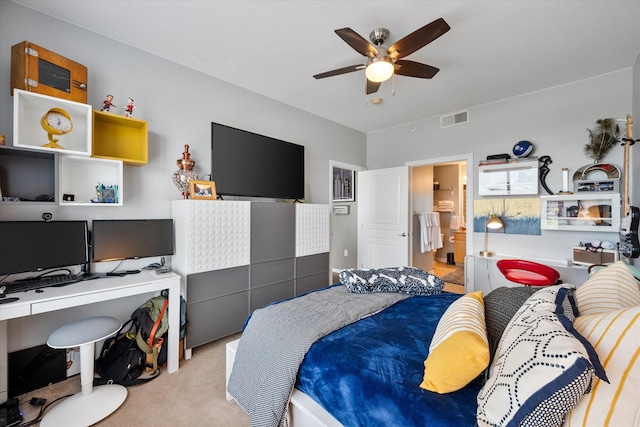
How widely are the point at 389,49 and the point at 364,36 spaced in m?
0.44

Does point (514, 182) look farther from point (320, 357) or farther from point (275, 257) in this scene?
point (320, 357)

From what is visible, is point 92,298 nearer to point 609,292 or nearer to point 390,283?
point 390,283

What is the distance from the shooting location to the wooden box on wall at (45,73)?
1837 mm

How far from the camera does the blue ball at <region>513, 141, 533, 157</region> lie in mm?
3289

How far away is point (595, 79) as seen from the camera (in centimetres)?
296

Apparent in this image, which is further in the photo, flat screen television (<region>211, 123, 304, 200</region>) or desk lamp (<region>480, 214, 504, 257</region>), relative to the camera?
desk lamp (<region>480, 214, 504, 257</region>)

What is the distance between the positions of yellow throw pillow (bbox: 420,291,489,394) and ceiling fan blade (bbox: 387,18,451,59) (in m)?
1.75

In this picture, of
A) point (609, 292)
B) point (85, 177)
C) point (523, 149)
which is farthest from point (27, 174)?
point (523, 149)

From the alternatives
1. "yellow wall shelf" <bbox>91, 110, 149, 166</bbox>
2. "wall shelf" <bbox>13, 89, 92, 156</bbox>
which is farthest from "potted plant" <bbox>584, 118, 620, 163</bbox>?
"wall shelf" <bbox>13, 89, 92, 156</bbox>

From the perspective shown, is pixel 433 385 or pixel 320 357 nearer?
pixel 433 385

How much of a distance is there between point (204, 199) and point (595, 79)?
4.41m

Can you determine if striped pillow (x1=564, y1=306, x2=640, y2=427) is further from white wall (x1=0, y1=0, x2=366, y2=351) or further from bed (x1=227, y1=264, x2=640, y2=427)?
white wall (x1=0, y1=0, x2=366, y2=351)

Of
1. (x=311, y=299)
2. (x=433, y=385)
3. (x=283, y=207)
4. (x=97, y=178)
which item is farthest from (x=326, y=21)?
(x=433, y=385)

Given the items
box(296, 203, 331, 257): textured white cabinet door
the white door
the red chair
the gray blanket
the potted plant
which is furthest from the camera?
the white door
